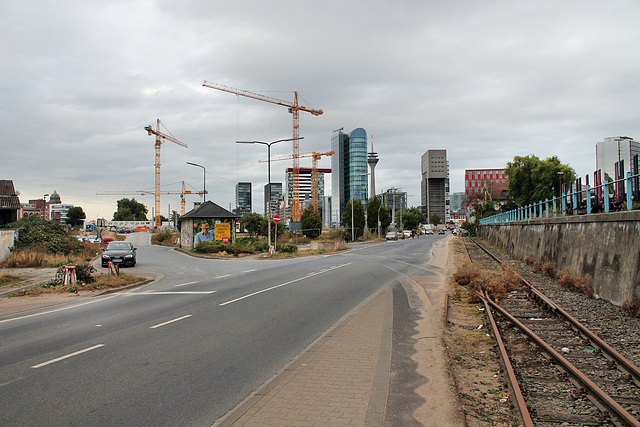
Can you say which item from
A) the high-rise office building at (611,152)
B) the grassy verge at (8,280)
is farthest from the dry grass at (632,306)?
the high-rise office building at (611,152)

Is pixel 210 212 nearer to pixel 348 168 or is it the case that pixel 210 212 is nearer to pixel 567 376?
pixel 567 376

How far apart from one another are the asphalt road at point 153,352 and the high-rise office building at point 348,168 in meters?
161

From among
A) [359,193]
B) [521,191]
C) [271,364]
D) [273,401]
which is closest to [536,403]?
[273,401]

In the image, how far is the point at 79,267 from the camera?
17984 mm

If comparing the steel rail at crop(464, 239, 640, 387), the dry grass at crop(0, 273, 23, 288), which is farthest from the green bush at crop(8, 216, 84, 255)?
the steel rail at crop(464, 239, 640, 387)

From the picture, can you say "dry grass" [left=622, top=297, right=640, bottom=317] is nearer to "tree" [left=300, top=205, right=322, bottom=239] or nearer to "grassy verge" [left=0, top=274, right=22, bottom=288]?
"grassy verge" [left=0, top=274, right=22, bottom=288]

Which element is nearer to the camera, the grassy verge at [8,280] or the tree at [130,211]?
the grassy verge at [8,280]

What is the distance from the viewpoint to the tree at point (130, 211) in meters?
177

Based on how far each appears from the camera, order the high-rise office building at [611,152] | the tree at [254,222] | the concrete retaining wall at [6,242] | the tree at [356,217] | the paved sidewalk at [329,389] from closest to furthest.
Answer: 1. the paved sidewalk at [329,389]
2. the concrete retaining wall at [6,242]
3. the high-rise office building at [611,152]
4. the tree at [254,222]
5. the tree at [356,217]

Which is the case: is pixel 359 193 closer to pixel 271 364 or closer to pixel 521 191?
pixel 521 191

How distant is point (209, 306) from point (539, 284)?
11.9m

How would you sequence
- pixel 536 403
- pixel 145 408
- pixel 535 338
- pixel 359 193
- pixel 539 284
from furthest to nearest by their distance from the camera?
1. pixel 359 193
2. pixel 539 284
3. pixel 535 338
4. pixel 536 403
5. pixel 145 408

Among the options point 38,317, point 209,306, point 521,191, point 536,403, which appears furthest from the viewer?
point 521,191

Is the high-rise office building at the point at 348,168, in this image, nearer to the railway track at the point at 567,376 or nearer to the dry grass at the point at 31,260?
the dry grass at the point at 31,260
